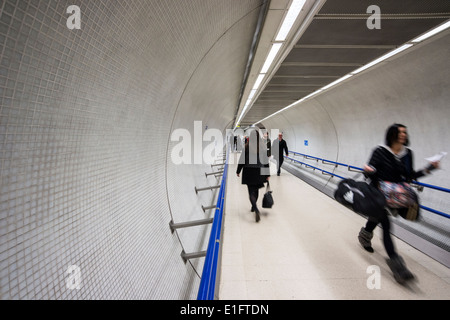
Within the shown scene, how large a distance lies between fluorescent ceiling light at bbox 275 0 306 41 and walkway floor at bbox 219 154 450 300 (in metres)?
3.40

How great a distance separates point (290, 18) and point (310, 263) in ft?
11.3

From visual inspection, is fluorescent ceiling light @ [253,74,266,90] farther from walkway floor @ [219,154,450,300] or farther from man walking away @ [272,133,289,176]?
walkway floor @ [219,154,450,300]

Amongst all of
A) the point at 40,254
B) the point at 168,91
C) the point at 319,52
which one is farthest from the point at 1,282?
the point at 319,52

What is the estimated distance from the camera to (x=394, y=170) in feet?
7.57

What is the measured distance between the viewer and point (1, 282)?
0.74 metres

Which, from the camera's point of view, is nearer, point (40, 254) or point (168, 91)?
point (40, 254)

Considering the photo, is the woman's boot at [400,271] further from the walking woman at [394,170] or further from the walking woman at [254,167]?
the walking woman at [254,167]

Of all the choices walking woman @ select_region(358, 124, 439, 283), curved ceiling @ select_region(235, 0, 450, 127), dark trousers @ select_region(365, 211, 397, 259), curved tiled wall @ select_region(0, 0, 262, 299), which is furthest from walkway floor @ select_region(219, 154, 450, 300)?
curved ceiling @ select_region(235, 0, 450, 127)

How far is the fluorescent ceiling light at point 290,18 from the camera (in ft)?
7.06

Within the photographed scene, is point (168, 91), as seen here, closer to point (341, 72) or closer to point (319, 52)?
point (319, 52)

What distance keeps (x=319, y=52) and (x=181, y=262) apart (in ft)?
13.4

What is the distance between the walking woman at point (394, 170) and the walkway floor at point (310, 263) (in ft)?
0.93
